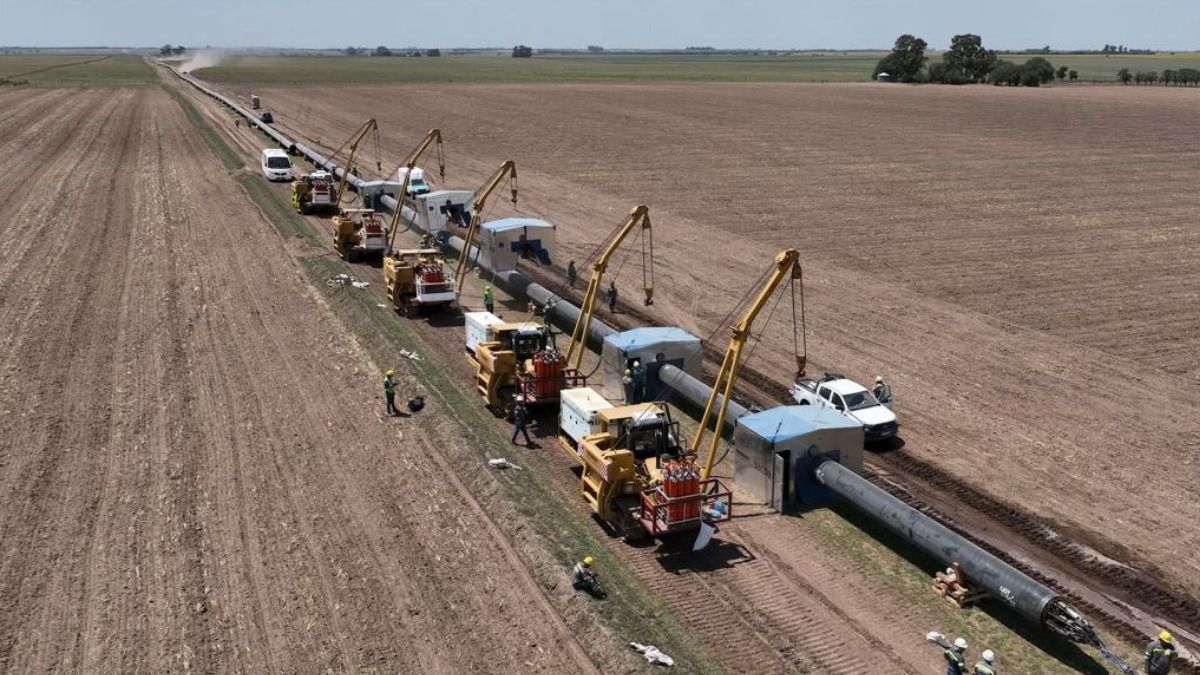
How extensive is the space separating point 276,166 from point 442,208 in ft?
72.7

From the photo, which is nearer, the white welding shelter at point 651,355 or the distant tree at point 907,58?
the white welding shelter at point 651,355

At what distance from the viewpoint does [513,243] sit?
40750mm

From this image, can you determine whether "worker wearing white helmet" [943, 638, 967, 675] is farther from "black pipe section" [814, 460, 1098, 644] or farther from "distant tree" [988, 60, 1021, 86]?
"distant tree" [988, 60, 1021, 86]

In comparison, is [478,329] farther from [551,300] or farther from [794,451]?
[794,451]

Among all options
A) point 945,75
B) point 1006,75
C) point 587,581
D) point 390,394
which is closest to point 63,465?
point 390,394

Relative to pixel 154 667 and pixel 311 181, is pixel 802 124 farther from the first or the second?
pixel 154 667

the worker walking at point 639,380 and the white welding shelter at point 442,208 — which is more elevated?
the white welding shelter at point 442,208

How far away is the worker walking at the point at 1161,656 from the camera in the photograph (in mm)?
15961

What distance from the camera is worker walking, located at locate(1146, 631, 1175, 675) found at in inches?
628

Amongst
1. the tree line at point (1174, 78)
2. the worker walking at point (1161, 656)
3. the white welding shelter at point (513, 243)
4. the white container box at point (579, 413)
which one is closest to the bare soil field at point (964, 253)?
the worker walking at point (1161, 656)

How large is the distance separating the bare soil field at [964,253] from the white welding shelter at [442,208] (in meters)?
5.97

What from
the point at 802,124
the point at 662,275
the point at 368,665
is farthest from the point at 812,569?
the point at 802,124

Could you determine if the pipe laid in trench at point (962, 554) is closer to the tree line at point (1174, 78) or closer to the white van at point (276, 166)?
the white van at point (276, 166)

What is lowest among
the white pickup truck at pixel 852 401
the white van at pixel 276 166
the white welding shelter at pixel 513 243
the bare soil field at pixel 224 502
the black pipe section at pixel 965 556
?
the bare soil field at pixel 224 502
